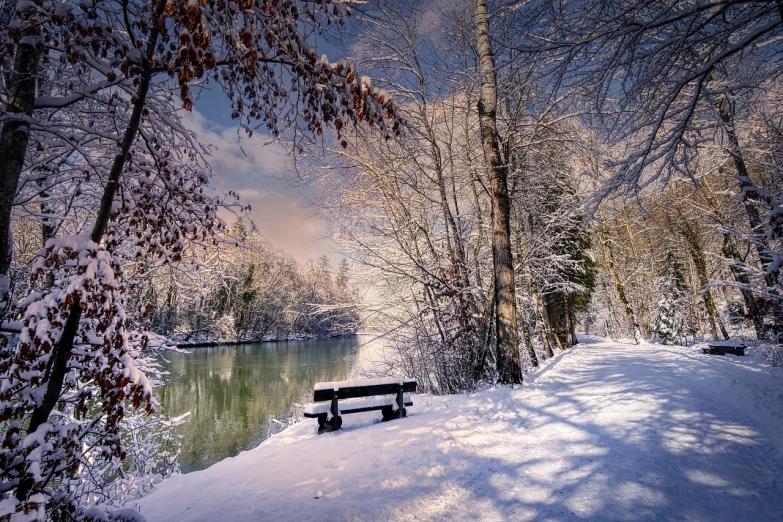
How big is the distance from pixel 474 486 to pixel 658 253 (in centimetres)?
2766

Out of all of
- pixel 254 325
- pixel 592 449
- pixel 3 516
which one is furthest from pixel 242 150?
pixel 254 325

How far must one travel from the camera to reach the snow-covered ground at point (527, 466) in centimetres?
290

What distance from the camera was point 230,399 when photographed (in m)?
16.0

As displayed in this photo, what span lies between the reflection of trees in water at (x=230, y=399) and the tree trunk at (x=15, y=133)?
10.5 ft

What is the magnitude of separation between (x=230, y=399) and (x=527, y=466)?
15.6 m

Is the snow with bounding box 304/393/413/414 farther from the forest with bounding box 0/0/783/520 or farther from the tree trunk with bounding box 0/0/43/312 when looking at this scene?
the tree trunk with bounding box 0/0/43/312

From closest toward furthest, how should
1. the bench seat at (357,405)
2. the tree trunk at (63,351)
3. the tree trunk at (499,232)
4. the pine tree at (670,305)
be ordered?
the tree trunk at (63,351) < the bench seat at (357,405) < the tree trunk at (499,232) < the pine tree at (670,305)

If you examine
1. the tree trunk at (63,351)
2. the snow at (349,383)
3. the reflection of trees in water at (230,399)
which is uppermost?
the tree trunk at (63,351)

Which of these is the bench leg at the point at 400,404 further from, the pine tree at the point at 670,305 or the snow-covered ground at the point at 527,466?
the pine tree at the point at 670,305

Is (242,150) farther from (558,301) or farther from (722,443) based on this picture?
(558,301)

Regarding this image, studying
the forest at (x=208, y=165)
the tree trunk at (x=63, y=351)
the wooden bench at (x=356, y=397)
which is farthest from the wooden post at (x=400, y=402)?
the tree trunk at (x=63, y=351)

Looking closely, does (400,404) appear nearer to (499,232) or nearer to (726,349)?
(499,232)

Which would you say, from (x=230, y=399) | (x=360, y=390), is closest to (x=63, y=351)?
(x=360, y=390)

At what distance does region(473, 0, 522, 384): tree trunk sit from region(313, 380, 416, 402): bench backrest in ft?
7.37
